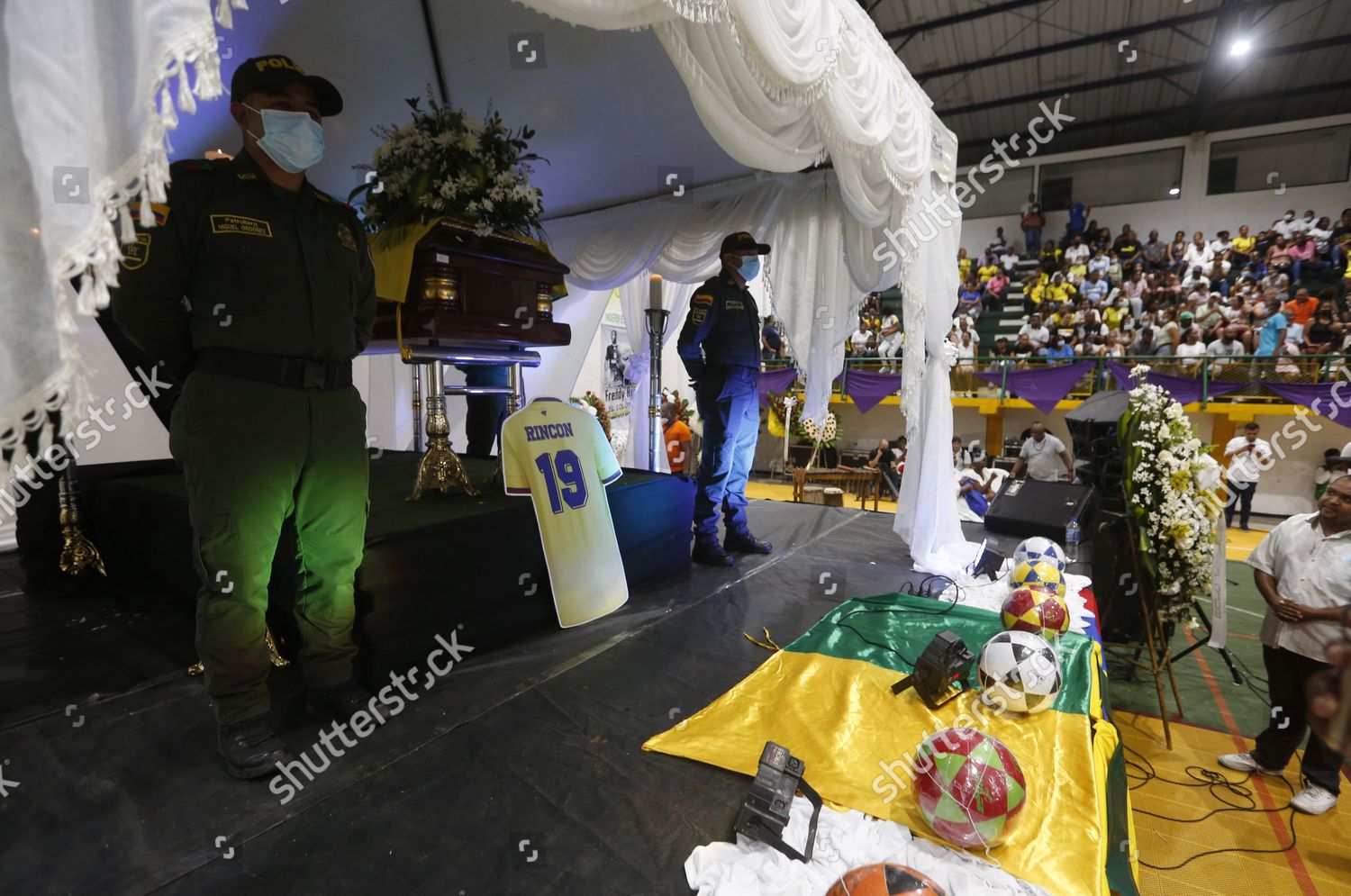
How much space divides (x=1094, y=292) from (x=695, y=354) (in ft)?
40.9

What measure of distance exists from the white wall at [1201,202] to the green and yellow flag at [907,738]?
1631 cm

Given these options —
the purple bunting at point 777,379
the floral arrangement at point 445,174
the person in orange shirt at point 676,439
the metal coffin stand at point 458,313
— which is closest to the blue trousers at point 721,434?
the metal coffin stand at point 458,313

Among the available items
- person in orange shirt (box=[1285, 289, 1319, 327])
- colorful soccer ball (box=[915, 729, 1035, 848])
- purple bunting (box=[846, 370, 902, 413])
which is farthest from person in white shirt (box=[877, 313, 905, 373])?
colorful soccer ball (box=[915, 729, 1035, 848])

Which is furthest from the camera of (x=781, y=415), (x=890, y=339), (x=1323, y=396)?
(x=890, y=339)

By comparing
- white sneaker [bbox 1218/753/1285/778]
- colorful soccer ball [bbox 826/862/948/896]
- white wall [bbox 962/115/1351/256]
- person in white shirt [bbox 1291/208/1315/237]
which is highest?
white wall [bbox 962/115/1351/256]

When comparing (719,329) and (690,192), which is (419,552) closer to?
(719,329)

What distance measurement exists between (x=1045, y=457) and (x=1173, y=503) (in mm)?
4786

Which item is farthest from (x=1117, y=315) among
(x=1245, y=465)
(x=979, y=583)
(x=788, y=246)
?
(x=979, y=583)

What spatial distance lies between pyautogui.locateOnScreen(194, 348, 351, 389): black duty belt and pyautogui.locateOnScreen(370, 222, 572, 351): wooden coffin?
91cm

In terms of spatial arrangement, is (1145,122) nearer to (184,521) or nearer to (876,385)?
(876,385)

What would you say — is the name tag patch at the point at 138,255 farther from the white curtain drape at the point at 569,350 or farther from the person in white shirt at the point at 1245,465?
the person in white shirt at the point at 1245,465

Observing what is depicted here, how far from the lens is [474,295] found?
2.77 metres

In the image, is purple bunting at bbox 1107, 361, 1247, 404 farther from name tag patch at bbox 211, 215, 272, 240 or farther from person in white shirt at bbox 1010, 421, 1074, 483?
name tag patch at bbox 211, 215, 272, 240

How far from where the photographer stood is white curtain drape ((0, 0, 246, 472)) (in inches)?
27.9
